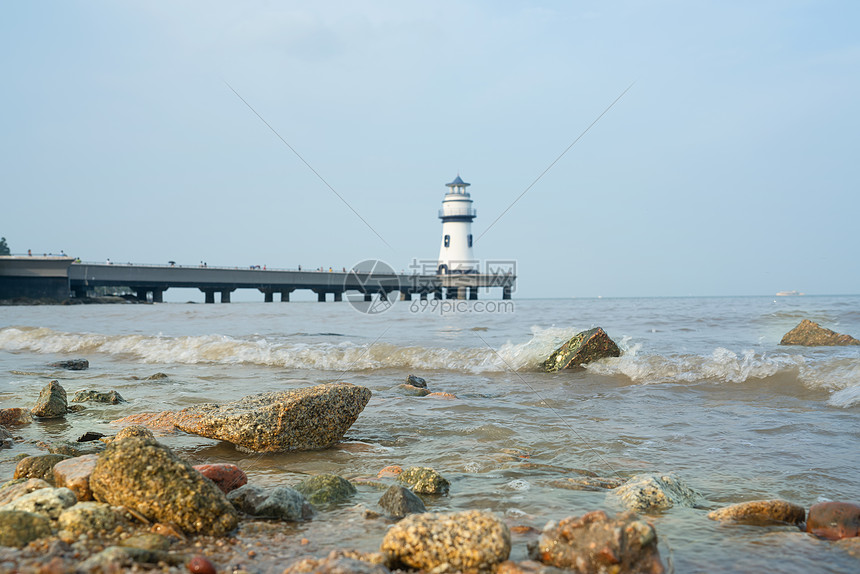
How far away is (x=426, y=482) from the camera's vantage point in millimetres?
3928

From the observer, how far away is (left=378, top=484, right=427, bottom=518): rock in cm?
344

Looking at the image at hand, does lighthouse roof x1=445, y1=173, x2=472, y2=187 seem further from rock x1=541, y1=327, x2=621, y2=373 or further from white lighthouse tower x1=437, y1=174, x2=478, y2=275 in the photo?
rock x1=541, y1=327, x2=621, y2=373

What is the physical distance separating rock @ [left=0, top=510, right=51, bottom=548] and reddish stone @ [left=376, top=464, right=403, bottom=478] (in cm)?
213

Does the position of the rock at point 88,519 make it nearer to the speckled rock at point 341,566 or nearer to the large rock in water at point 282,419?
the speckled rock at point 341,566

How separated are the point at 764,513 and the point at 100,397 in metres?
7.13

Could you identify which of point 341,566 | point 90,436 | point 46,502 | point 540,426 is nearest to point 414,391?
point 540,426

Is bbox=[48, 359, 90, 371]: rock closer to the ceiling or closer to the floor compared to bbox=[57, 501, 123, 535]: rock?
closer to the floor

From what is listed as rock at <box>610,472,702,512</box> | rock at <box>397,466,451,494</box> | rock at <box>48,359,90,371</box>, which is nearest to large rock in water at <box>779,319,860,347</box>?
rock at <box>610,472,702,512</box>

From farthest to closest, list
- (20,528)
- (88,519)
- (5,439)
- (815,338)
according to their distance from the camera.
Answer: (815,338)
(5,439)
(88,519)
(20,528)

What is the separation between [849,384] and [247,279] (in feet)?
187

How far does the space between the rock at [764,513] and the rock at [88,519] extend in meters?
3.31

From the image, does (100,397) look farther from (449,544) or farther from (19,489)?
(449,544)

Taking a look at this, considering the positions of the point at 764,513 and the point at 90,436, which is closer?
the point at 764,513

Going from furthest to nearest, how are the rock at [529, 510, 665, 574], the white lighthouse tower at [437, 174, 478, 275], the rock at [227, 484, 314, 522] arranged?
the white lighthouse tower at [437, 174, 478, 275] < the rock at [227, 484, 314, 522] < the rock at [529, 510, 665, 574]
